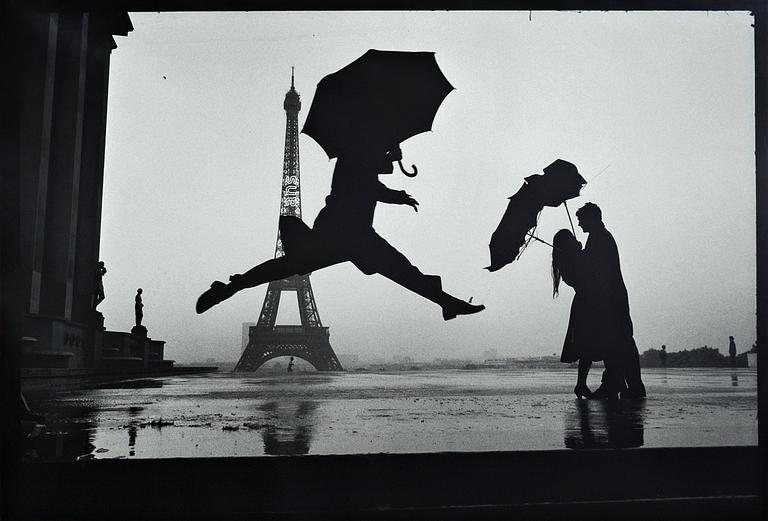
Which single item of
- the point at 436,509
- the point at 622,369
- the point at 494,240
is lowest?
the point at 436,509

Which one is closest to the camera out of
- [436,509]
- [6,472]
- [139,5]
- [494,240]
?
[436,509]

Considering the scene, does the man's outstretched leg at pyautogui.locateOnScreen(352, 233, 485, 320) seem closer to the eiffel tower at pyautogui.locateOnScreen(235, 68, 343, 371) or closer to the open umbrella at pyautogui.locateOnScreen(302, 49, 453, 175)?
the open umbrella at pyautogui.locateOnScreen(302, 49, 453, 175)

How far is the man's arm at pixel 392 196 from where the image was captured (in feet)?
20.5

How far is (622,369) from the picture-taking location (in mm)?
6832

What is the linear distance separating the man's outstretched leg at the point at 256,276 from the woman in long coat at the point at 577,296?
2.75 metres

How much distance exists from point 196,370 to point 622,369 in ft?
52.5

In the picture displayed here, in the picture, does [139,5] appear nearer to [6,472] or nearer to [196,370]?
[6,472]

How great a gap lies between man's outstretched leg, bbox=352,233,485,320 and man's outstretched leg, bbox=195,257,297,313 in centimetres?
65

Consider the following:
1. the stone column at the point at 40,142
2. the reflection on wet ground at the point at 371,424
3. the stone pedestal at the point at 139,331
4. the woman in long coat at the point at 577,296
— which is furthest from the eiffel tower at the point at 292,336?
the woman in long coat at the point at 577,296

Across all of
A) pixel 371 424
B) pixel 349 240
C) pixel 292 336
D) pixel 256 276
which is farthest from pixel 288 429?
pixel 292 336

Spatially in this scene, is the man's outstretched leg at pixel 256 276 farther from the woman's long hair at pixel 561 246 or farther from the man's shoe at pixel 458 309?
the woman's long hair at pixel 561 246

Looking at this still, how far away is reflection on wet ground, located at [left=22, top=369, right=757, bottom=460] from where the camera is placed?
4020 mm

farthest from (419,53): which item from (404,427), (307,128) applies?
(404,427)

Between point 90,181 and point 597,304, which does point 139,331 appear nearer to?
point 90,181
